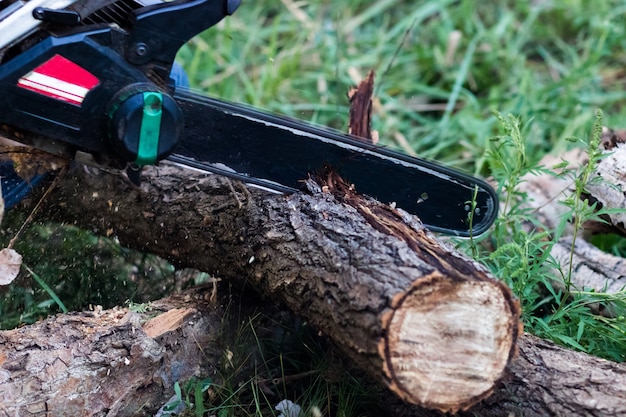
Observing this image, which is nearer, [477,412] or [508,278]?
[477,412]

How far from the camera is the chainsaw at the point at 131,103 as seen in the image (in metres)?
1.82

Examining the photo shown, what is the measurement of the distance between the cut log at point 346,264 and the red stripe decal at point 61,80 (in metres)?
0.53

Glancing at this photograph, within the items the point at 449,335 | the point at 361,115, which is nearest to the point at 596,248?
the point at 361,115

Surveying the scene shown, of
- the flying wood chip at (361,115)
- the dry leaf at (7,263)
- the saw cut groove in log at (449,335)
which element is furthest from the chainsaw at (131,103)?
the flying wood chip at (361,115)

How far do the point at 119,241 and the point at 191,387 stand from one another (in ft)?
2.04

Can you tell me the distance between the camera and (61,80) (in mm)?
1849

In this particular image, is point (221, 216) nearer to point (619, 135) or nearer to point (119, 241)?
point (119, 241)

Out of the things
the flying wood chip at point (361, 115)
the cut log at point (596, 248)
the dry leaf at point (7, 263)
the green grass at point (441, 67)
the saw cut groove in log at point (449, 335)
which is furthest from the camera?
the green grass at point (441, 67)

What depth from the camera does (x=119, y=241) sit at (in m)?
2.50

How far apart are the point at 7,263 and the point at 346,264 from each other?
39.3 inches

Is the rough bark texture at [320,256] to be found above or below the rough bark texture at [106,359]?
above

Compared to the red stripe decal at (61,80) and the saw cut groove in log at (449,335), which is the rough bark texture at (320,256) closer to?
the saw cut groove in log at (449,335)

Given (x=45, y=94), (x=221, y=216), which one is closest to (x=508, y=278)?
(x=221, y=216)

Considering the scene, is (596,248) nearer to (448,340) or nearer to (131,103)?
(448,340)
